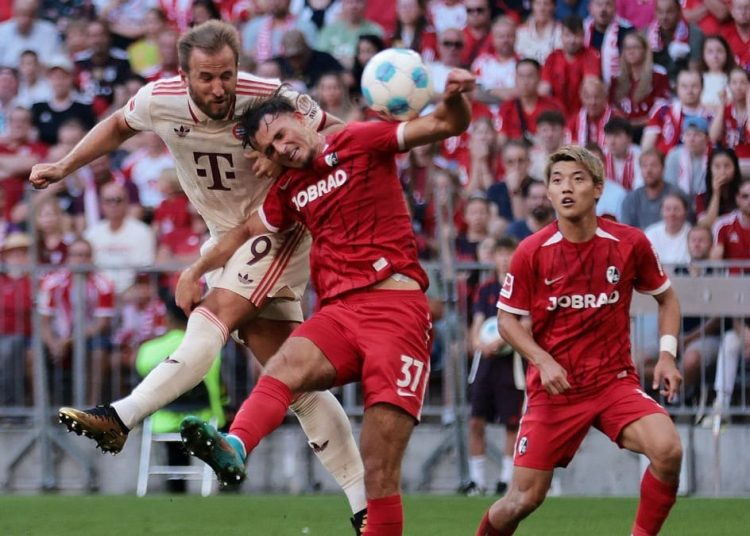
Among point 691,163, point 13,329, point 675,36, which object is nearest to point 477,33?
point 675,36

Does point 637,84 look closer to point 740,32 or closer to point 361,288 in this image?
point 740,32

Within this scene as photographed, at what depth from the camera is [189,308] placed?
782cm

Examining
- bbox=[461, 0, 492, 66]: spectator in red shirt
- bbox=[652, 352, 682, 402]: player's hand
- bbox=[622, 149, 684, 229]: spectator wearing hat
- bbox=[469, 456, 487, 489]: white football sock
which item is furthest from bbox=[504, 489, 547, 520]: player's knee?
bbox=[461, 0, 492, 66]: spectator in red shirt

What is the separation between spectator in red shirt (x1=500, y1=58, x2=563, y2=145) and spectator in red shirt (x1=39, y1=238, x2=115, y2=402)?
400 cm

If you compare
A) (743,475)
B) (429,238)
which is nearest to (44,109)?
(429,238)

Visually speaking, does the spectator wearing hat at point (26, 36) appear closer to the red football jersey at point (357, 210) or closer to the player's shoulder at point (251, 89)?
the player's shoulder at point (251, 89)

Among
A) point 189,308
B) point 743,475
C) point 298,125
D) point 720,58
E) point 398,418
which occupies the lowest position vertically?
point 743,475

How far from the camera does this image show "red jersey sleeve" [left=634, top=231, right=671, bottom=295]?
764 centimetres

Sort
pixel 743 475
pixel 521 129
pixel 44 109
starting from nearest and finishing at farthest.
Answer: pixel 743 475, pixel 521 129, pixel 44 109

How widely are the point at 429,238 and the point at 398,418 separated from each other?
7.06 meters

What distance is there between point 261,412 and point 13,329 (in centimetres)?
769

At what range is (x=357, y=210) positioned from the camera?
282 inches

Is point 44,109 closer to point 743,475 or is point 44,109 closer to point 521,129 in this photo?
point 521,129

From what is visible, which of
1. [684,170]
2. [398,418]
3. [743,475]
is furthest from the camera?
[684,170]
